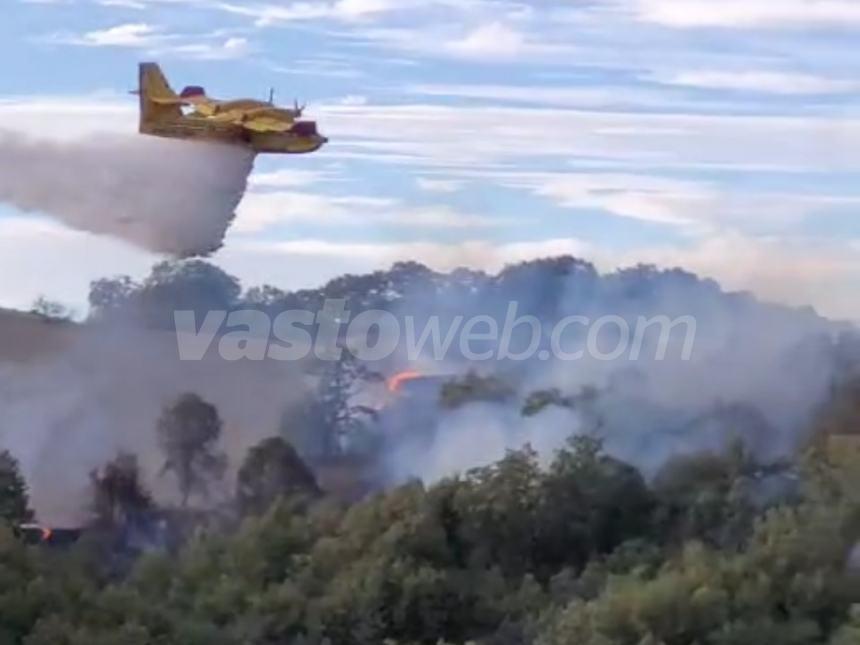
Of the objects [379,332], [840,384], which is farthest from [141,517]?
[840,384]

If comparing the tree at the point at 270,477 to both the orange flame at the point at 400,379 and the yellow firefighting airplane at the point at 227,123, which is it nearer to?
the orange flame at the point at 400,379

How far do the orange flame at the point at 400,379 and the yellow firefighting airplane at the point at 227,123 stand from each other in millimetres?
3849

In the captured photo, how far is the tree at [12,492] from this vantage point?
2061cm

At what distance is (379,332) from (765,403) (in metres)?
3.93

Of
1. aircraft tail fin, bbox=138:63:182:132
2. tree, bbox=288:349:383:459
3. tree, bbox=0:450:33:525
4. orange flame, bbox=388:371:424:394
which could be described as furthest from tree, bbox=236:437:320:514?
aircraft tail fin, bbox=138:63:182:132

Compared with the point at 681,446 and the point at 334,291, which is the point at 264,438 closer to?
the point at 334,291

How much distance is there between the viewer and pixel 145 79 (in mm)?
20344

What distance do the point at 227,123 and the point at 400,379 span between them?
4359mm

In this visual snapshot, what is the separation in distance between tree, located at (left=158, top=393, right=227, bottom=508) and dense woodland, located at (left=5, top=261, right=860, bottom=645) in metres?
0.02

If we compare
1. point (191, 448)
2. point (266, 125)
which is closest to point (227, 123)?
point (266, 125)

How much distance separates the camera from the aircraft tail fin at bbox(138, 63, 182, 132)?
792 inches

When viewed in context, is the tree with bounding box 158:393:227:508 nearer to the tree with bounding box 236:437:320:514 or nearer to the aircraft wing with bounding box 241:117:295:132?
the tree with bounding box 236:437:320:514

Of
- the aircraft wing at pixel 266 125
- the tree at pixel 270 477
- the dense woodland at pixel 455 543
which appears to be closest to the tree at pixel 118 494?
the dense woodland at pixel 455 543

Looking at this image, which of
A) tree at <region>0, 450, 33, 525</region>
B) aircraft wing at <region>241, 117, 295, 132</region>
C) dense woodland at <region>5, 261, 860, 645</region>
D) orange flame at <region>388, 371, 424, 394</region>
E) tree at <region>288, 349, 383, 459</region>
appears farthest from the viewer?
orange flame at <region>388, 371, 424, 394</region>
